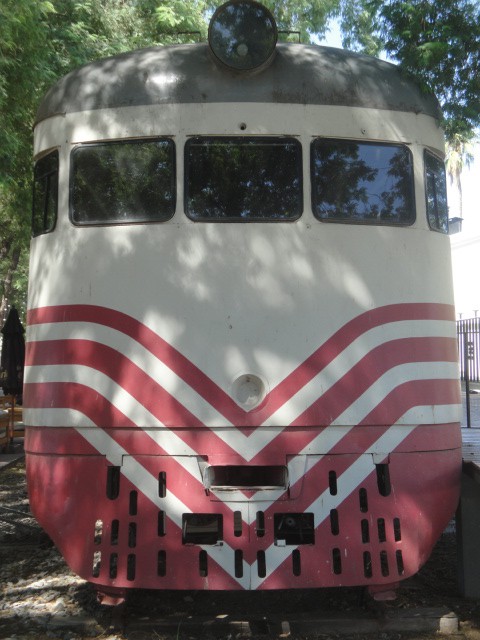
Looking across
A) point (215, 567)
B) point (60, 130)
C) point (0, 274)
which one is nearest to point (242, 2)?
point (60, 130)

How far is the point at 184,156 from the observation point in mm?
4781

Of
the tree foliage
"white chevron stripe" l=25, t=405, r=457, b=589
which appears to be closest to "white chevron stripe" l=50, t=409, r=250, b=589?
"white chevron stripe" l=25, t=405, r=457, b=589

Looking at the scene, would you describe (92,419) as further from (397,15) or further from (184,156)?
(397,15)

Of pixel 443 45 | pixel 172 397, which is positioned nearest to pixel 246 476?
pixel 172 397

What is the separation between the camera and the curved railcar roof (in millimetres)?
4793

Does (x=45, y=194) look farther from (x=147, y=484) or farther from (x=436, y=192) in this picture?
(x=436, y=192)

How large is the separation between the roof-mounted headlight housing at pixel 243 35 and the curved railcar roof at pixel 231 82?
8cm

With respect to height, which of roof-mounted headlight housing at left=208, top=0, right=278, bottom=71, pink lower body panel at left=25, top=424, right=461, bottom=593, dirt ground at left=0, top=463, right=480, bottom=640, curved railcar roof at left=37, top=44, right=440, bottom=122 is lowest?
dirt ground at left=0, top=463, right=480, bottom=640

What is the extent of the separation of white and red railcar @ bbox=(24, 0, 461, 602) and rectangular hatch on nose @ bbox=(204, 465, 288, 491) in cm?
2

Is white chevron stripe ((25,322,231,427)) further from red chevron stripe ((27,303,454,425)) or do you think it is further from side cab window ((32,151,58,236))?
side cab window ((32,151,58,236))

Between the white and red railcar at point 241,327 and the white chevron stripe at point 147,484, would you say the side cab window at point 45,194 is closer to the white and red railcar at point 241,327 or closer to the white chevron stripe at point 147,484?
the white and red railcar at point 241,327

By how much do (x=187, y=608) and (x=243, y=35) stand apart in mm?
3730

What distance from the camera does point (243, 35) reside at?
15.8 feet

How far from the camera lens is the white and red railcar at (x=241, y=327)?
4.40 metres
